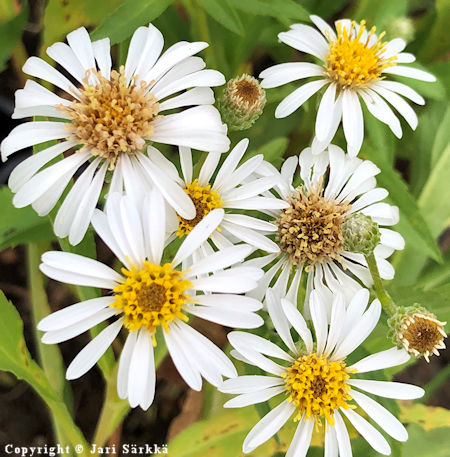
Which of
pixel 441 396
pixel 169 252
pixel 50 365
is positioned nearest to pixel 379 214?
pixel 169 252

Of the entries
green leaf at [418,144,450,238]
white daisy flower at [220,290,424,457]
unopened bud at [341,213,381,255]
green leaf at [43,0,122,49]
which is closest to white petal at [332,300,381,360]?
white daisy flower at [220,290,424,457]

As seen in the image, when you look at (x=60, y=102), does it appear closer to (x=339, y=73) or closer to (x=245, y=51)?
(x=339, y=73)

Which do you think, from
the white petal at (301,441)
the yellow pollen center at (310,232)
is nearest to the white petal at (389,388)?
the white petal at (301,441)

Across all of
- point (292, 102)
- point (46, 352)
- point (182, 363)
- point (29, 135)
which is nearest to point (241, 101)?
point (292, 102)

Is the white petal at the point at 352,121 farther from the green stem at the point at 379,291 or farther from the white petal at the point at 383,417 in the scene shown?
the white petal at the point at 383,417

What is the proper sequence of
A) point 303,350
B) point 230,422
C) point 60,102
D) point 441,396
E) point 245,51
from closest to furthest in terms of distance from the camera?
point 60,102, point 303,350, point 230,422, point 245,51, point 441,396

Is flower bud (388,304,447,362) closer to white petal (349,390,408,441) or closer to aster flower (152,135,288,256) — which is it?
white petal (349,390,408,441)

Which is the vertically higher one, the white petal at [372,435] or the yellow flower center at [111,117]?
the yellow flower center at [111,117]
